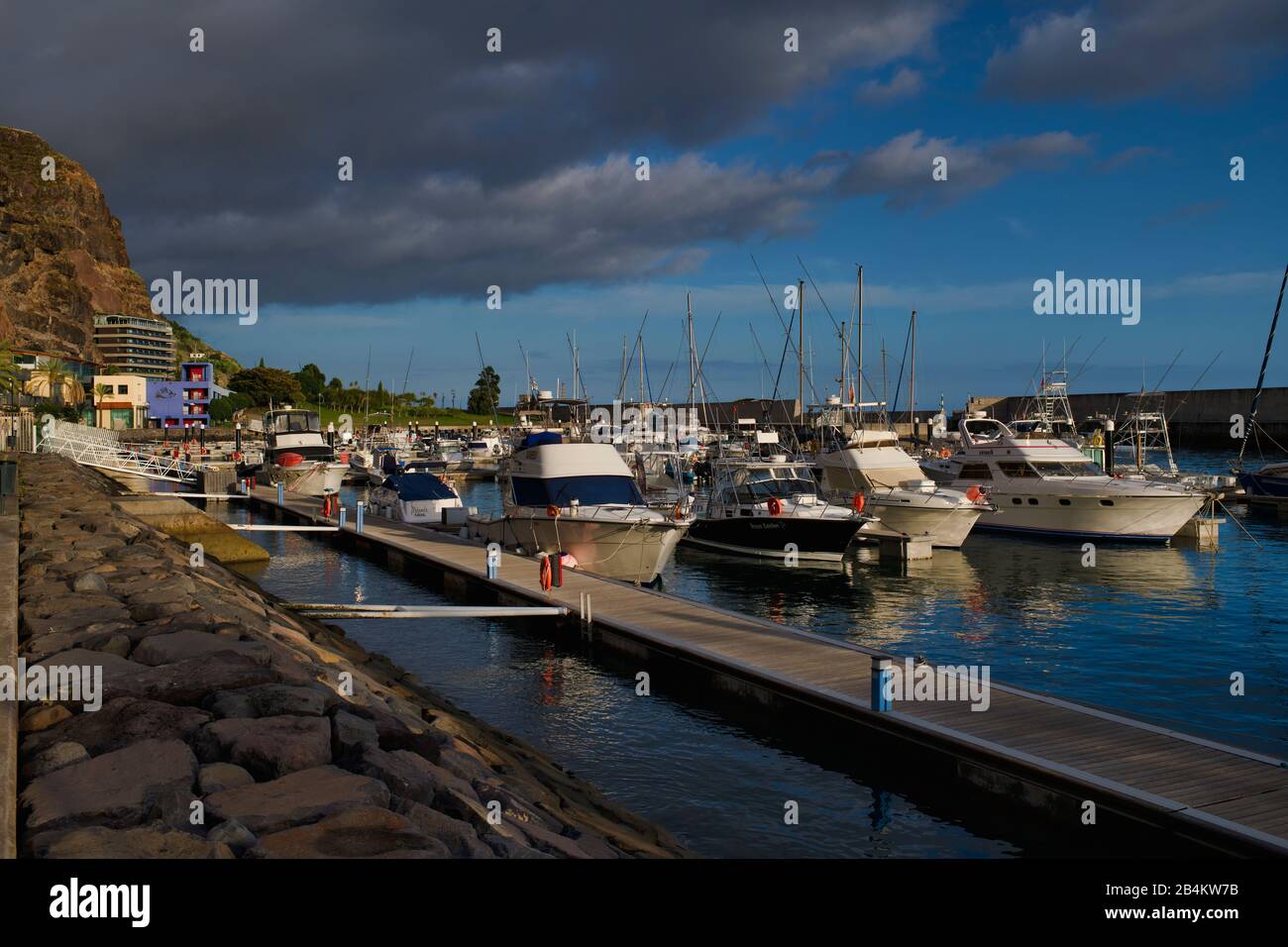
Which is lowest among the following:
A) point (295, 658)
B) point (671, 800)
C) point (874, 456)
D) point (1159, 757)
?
point (671, 800)

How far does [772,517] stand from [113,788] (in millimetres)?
27891

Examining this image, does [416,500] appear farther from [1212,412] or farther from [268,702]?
[1212,412]

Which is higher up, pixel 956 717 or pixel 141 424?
pixel 141 424

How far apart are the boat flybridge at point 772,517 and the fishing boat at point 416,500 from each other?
10.3m

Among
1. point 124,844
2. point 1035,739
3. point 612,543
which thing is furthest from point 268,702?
point 612,543

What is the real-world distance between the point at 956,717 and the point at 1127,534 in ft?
97.4

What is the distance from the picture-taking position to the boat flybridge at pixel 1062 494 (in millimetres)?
38156

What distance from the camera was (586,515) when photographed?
2705cm

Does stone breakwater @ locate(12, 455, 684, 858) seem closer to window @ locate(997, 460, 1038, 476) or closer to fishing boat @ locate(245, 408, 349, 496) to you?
window @ locate(997, 460, 1038, 476)

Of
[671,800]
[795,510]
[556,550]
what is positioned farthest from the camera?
[795,510]

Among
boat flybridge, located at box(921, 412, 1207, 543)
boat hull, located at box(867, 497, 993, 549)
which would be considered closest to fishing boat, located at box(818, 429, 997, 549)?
boat hull, located at box(867, 497, 993, 549)

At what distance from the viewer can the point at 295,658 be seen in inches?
459
